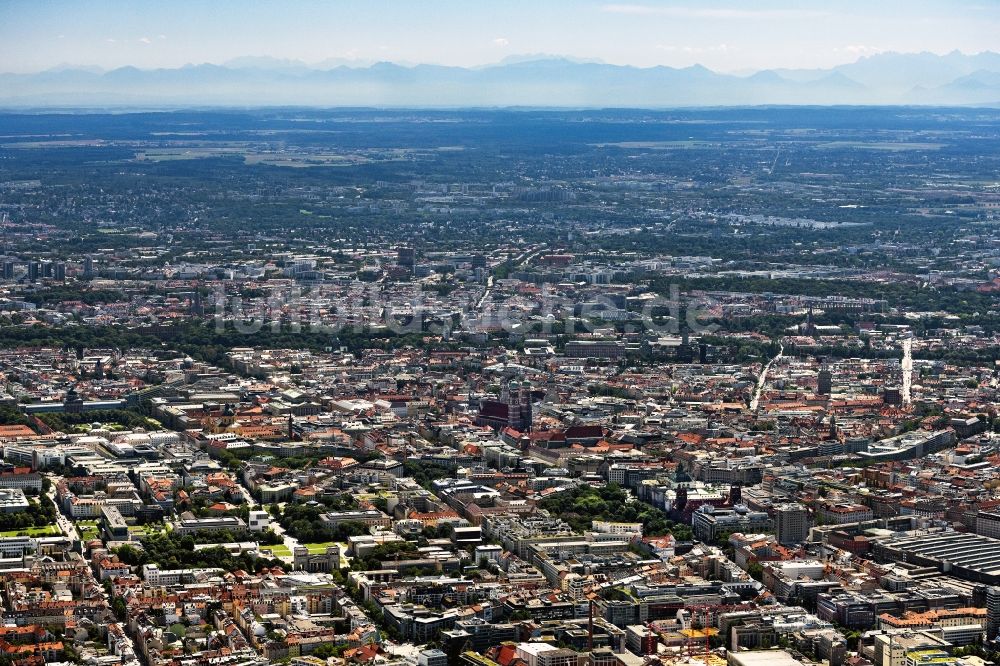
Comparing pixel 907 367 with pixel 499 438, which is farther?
pixel 907 367

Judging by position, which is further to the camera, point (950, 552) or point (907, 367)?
point (907, 367)

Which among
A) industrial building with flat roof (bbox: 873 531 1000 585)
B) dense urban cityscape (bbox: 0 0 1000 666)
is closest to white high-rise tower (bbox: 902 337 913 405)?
dense urban cityscape (bbox: 0 0 1000 666)

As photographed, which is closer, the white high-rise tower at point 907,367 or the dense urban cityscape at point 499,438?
the dense urban cityscape at point 499,438

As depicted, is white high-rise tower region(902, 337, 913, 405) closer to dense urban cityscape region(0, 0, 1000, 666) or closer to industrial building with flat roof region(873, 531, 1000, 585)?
dense urban cityscape region(0, 0, 1000, 666)

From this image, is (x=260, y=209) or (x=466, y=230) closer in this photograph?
(x=466, y=230)

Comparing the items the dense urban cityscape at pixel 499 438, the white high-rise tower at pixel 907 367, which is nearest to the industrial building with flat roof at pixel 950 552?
the dense urban cityscape at pixel 499 438

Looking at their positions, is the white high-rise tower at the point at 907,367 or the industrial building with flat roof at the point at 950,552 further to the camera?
the white high-rise tower at the point at 907,367

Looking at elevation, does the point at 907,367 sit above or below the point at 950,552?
below

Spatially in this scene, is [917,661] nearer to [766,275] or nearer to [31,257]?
[766,275]

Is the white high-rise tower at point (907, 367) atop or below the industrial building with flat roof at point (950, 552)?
below

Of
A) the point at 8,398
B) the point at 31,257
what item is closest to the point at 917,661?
the point at 8,398

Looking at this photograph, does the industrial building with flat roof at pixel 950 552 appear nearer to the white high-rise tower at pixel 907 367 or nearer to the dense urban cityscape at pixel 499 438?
the dense urban cityscape at pixel 499 438
